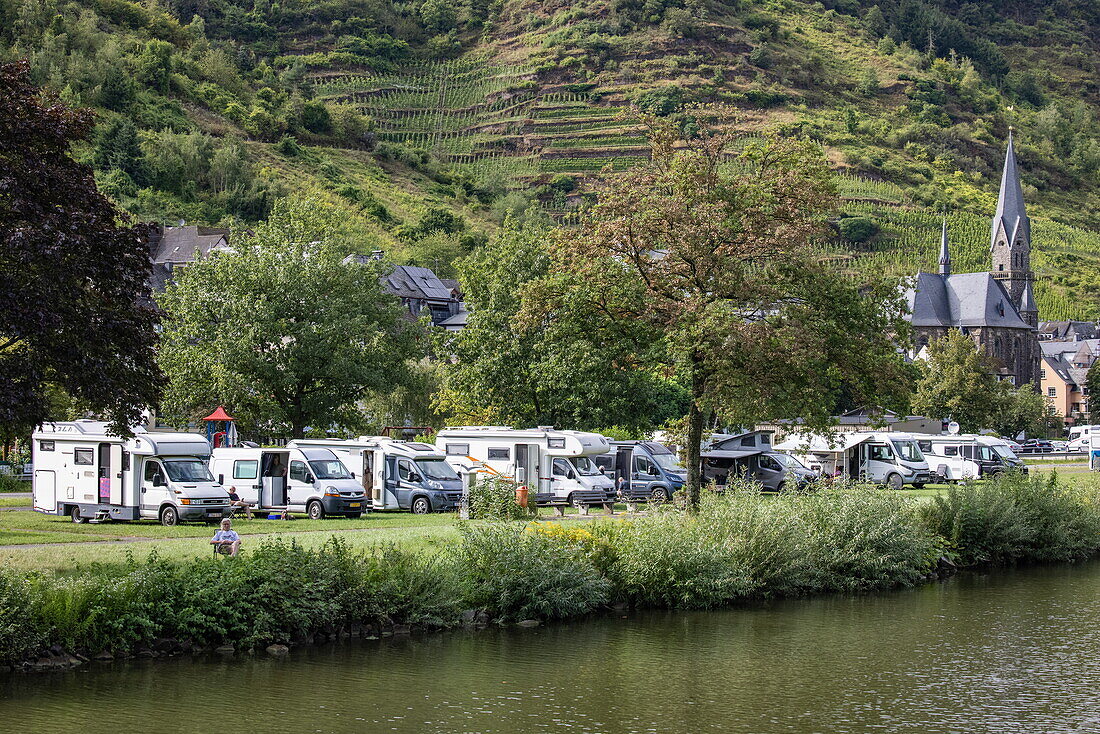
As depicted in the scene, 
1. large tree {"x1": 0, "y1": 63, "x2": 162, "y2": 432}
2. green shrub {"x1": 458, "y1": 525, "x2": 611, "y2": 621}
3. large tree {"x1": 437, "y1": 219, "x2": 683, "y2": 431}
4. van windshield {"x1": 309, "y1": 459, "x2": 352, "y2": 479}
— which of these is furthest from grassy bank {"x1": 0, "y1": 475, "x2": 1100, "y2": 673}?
large tree {"x1": 437, "y1": 219, "x2": 683, "y2": 431}

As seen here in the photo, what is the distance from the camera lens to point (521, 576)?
2408cm

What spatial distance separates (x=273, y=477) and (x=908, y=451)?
96.7 feet

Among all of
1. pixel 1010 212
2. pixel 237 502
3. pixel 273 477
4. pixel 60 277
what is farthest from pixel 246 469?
pixel 1010 212

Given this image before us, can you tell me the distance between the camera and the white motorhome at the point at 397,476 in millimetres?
38938

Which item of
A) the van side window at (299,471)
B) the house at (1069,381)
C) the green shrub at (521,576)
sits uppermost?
the house at (1069,381)

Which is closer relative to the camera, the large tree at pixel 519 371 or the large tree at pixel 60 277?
the large tree at pixel 60 277

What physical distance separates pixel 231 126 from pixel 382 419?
106082 millimetres

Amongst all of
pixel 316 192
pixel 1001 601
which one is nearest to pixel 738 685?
pixel 1001 601

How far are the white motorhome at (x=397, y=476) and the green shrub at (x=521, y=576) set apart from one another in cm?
1430

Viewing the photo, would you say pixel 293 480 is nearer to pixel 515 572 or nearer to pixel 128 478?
pixel 128 478

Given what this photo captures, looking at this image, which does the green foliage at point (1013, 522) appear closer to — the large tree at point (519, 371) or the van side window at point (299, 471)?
the large tree at point (519, 371)

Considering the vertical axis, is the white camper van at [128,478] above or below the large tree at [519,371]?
below

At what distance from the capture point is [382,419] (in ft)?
209

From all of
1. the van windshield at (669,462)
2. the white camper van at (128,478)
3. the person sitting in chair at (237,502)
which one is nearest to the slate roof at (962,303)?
the van windshield at (669,462)
